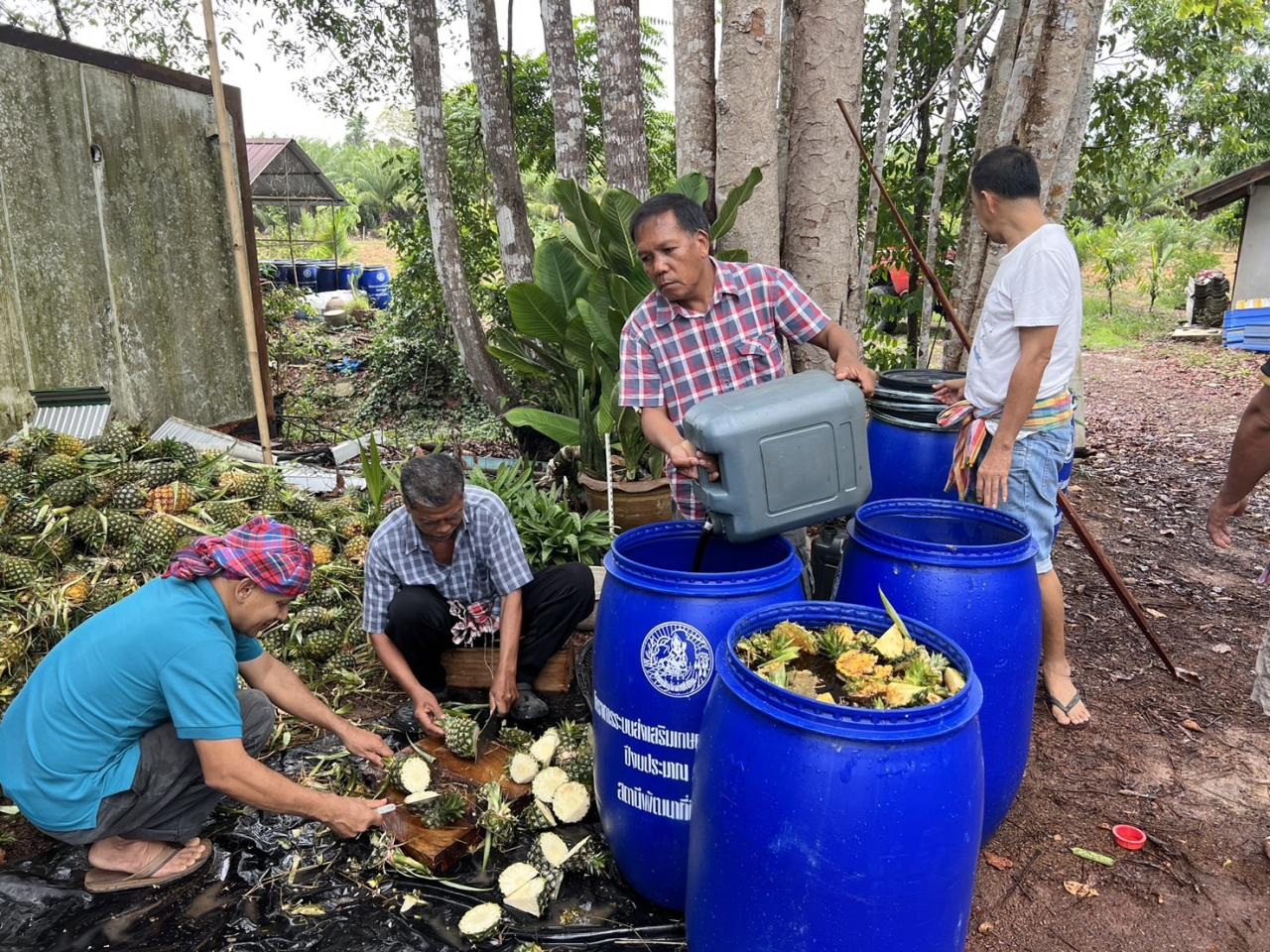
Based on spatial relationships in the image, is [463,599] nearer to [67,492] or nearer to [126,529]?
[126,529]

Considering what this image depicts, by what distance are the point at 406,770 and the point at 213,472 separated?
2.82 meters

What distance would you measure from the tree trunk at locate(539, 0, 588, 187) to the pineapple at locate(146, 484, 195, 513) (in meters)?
3.28

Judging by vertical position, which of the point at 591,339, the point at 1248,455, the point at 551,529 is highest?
the point at 591,339

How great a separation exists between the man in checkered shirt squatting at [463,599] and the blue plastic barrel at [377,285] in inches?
601

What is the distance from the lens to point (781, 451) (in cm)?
215

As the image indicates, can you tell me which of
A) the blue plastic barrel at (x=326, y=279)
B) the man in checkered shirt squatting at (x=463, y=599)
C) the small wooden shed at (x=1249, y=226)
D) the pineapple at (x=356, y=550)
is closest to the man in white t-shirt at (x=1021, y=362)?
the man in checkered shirt squatting at (x=463, y=599)

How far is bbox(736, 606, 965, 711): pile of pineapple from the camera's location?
1667 millimetres

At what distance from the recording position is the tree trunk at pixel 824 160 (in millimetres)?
3553

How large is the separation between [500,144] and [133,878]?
5.92 m

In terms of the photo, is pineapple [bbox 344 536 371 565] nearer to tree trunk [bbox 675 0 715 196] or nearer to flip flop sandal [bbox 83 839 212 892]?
flip flop sandal [bbox 83 839 212 892]

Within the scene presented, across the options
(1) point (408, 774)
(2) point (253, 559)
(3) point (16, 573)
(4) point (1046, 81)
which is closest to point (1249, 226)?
(4) point (1046, 81)

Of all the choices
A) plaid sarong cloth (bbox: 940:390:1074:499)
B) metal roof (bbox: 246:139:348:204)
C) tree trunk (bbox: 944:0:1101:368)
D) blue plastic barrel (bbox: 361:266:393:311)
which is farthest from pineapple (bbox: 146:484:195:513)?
blue plastic barrel (bbox: 361:266:393:311)

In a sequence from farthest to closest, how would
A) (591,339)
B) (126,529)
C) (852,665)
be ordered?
(591,339)
(126,529)
(852,665)

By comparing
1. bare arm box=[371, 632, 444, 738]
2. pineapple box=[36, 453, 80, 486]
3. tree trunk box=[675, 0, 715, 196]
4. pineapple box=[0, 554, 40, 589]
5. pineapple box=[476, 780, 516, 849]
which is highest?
tree trunk box=[675, 0, 715, 196]
